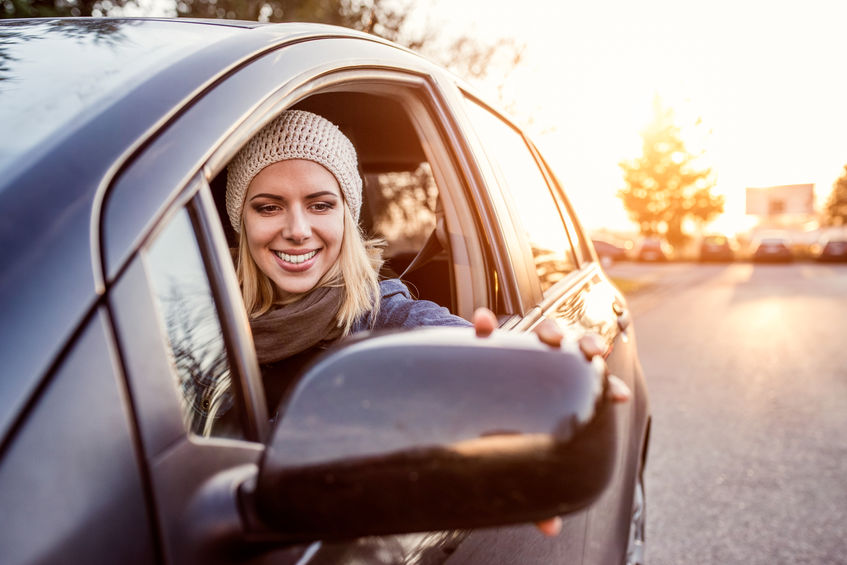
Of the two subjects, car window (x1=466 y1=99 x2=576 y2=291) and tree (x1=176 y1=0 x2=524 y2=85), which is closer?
car window (x1=466 y1=99 x2=576 y2=291)

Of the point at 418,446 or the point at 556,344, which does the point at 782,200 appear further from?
the point at 418,446

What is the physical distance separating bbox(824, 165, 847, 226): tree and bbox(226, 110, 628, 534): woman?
86.0m

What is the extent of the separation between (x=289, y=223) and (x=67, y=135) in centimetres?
85

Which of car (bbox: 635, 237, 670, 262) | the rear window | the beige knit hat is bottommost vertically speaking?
car (bbox: 635, 237, 670, 262)

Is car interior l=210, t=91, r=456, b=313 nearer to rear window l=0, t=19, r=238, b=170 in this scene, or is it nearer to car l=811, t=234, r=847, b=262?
rear window l=0, t=19, r=238, b=170

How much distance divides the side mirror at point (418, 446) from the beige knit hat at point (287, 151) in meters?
0.99

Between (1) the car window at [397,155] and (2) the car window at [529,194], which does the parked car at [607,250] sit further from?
(1) the car window at [397,155]

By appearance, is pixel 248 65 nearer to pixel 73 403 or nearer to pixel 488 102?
pixel 73 403

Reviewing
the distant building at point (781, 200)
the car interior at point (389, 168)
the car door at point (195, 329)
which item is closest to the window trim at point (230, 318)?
the car door at point (195, 329)

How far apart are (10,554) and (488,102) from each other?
2118 mm

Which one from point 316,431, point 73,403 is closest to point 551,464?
point 316,431

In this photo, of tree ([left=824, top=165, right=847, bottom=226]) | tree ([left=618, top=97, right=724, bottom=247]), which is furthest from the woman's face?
tree ([left=824, top=165, right=847, bottom=226])

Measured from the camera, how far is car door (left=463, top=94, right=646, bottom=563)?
6.56 ft

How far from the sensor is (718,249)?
38531 mm
